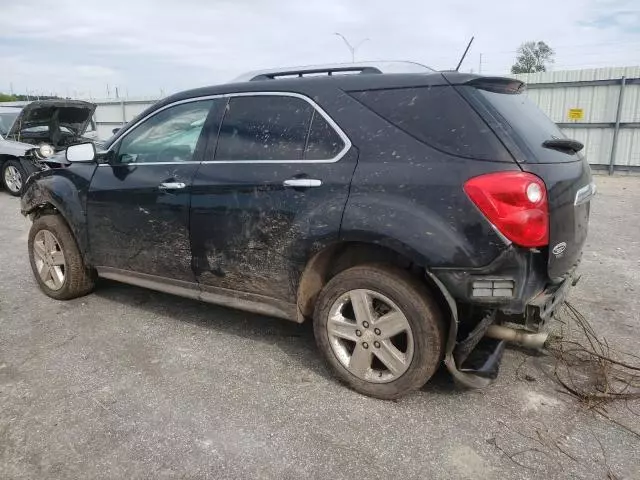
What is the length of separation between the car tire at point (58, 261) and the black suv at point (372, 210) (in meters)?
0.90

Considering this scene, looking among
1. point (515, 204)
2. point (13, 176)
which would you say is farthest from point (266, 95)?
point (13, 176)

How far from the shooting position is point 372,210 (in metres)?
2.79

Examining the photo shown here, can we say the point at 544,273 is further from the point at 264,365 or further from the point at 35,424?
the point at 35,424

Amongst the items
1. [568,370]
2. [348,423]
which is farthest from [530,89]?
[348,423]

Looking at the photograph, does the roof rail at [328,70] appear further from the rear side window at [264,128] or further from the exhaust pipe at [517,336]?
the exhaust pipe at [517,336]

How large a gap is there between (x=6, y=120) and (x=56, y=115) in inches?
61.7

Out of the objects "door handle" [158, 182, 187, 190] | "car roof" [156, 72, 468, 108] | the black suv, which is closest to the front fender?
the black suv

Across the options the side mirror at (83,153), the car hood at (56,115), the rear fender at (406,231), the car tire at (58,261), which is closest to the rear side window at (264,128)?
the rear fender at (406,231)

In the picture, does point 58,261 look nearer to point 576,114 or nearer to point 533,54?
point 576,114

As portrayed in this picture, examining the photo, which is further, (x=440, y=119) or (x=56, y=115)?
(x=56, y=115)

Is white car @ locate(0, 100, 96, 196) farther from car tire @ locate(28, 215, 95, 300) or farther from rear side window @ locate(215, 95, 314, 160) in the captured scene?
rear side window @ locate(215, 95, 314, 160)

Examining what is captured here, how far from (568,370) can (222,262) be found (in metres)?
2.37

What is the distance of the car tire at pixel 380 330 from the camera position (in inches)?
109

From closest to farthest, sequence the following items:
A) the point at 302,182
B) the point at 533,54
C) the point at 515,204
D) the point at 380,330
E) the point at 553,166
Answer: the point at 515,204
the point at 553,166
the point at 380,330
the point at 302,182
the point at 533,54
